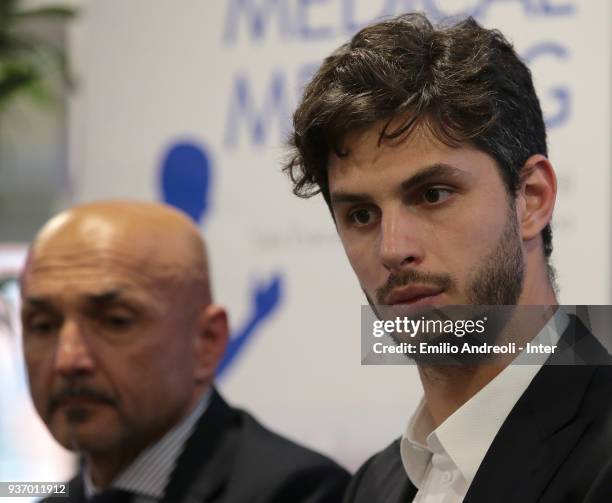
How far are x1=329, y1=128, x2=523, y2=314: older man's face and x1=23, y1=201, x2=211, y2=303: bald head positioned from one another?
3.18 ft

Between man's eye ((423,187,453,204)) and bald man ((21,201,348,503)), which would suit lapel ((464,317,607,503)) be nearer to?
man's eye ((423,187,453,204))

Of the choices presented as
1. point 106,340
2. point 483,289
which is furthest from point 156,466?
point 483,289

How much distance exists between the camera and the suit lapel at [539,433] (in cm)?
159

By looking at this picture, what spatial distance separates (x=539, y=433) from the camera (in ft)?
5.36

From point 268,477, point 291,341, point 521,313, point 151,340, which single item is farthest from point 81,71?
point 521,313

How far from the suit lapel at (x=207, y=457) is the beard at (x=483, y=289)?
883 millimetres

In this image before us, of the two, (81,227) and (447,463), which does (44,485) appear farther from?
(447,463)

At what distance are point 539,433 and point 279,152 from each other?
1761 millimetres

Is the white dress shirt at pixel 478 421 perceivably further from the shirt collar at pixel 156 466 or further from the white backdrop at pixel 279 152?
the white backdrop at pixel 279 152

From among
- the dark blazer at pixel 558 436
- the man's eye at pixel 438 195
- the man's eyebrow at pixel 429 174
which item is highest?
the man's eyebrow at pixel 429 174

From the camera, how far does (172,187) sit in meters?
3.48

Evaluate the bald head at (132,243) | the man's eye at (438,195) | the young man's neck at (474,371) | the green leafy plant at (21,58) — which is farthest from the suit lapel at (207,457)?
the green leafy plant at (21,58)

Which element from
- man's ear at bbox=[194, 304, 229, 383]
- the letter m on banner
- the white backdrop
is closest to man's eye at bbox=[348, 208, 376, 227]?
man's ear at bbox=[194, 304, 229, 383]

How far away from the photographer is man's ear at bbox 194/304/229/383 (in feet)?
8.70
